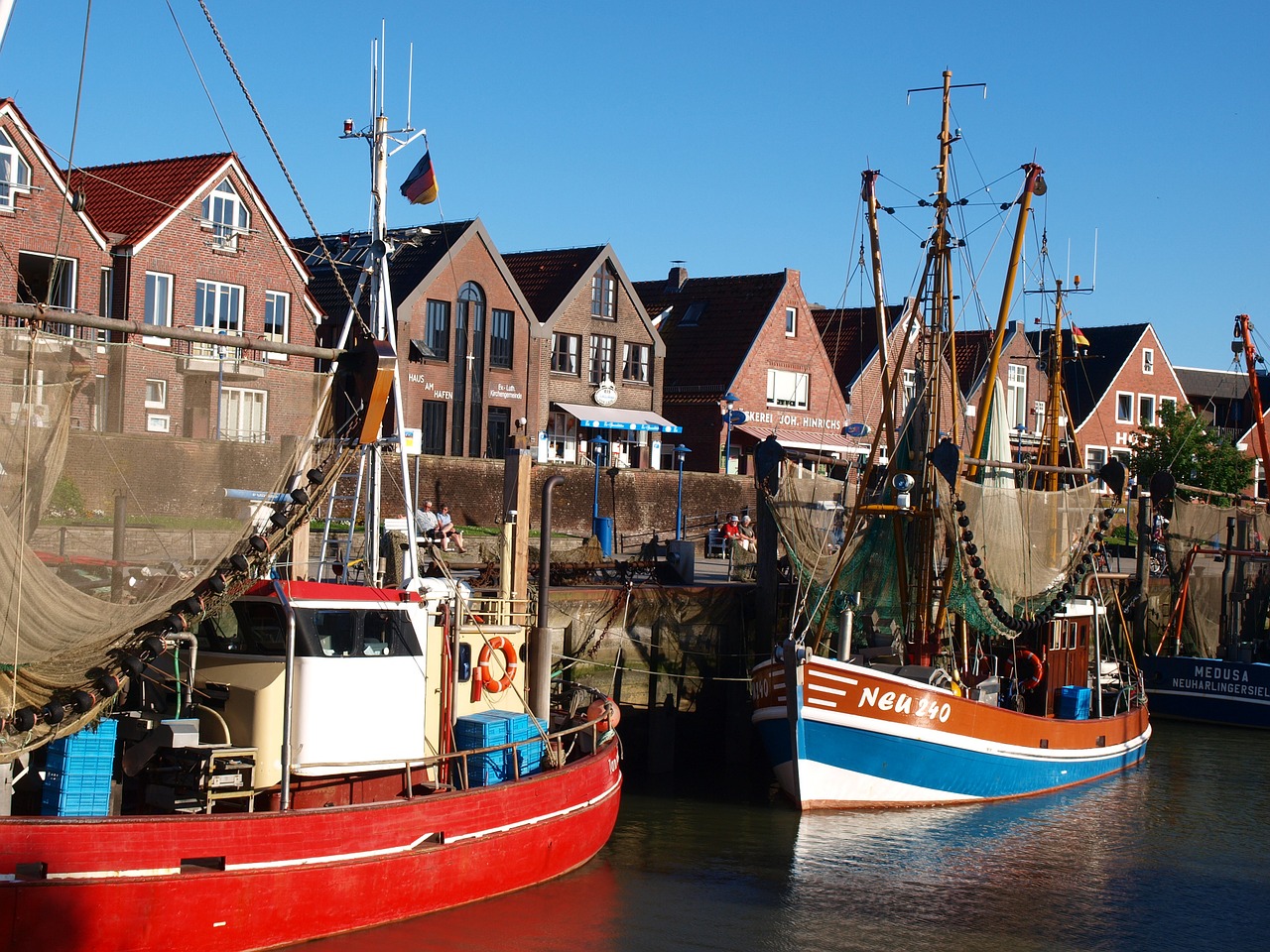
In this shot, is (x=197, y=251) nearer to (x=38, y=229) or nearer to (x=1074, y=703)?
(x=38, y=229)

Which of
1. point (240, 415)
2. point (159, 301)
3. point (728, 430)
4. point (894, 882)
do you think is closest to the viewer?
point (240, 415)

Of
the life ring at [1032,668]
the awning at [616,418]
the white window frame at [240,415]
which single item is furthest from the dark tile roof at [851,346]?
the white window frame at [240,415]

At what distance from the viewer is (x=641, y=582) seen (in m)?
26.8

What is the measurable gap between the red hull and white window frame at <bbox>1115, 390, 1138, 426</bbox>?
181 ft

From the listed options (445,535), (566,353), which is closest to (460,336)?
(566,353)

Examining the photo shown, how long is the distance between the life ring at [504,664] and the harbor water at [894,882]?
2.37m

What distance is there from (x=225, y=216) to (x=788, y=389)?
24576mm

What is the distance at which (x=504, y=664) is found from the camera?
17.4m

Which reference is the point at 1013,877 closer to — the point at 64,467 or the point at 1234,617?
the point at 64,467

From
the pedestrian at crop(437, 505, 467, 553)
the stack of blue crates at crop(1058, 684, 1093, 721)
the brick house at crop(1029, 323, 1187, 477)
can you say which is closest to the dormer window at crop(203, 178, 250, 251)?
the pedestrian at crop(437, 505, 467, 553)

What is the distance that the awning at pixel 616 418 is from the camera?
49.6 meters

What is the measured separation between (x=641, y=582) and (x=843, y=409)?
109ft

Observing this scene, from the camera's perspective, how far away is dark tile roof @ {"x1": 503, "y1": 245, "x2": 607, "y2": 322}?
5059cm

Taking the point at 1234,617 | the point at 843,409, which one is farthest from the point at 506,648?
the point at 843,409
